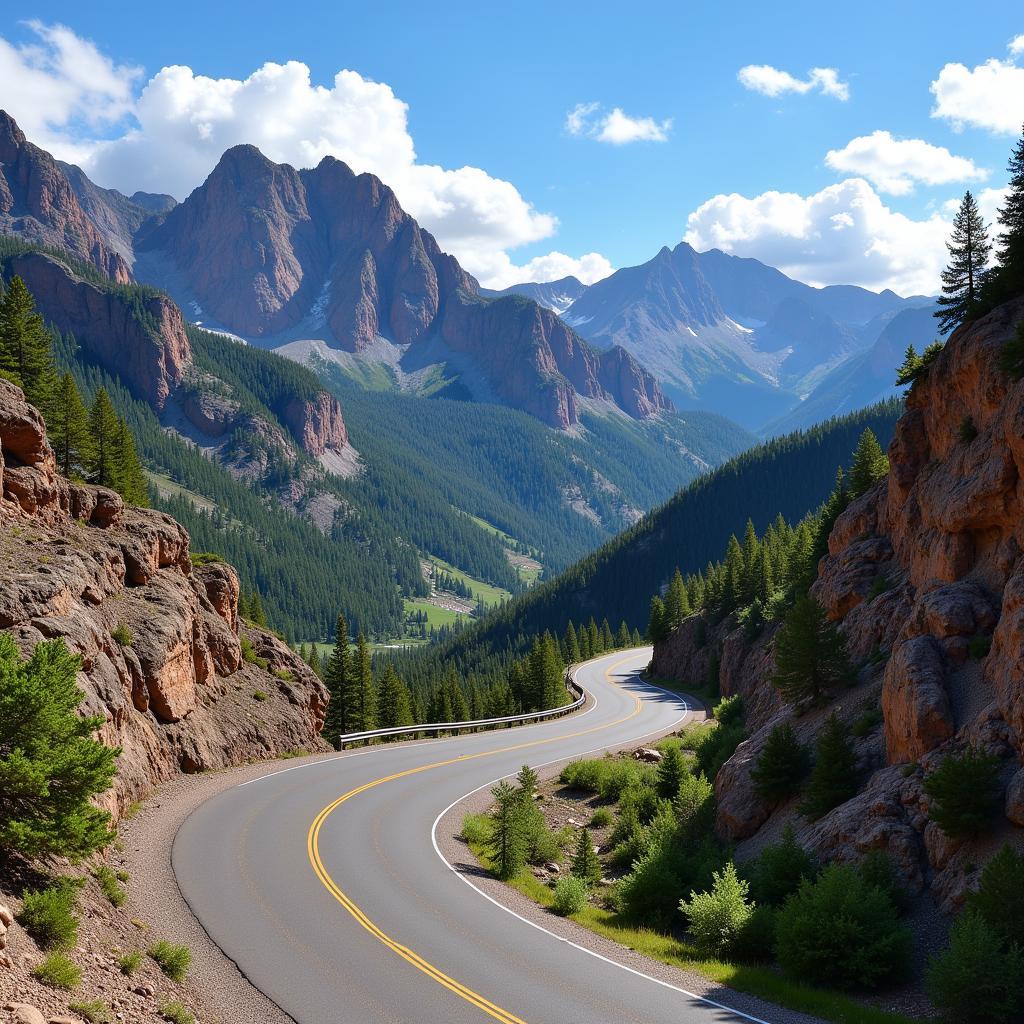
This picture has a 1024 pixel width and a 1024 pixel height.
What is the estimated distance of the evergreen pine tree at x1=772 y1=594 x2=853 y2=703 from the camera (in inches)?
1101

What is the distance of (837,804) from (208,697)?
2698 cm

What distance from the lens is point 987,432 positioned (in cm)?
2528

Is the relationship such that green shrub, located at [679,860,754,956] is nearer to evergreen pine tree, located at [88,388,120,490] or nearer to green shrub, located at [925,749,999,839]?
green shrub, located at [925,749,999,839]

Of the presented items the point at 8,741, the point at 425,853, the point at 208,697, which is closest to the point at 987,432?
the point at 425,853

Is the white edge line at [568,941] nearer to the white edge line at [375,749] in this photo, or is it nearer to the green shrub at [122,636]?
the white edge line at [375,749]

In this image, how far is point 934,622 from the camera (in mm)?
23047

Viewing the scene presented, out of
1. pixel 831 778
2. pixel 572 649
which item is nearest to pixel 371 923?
pixel 831 778

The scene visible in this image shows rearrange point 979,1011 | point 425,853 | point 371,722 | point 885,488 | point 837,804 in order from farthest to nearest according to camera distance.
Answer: point 371,722 < point 885,488 < point 425,853 < point 837,804 < point 979,1011

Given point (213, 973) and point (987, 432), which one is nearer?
point (213, 973)

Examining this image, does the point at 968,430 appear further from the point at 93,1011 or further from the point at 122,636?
the point at 122,636

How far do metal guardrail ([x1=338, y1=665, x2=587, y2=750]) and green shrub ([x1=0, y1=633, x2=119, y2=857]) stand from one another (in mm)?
27246

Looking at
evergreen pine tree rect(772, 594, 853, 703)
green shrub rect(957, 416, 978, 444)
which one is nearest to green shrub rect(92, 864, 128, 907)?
evergreen pine tree rect(772, 594, 853, 703)

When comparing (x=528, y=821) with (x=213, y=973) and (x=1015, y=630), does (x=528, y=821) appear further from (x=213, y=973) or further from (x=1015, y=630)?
(x=1015, y=630)

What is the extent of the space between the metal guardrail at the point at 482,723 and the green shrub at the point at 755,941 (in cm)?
2741
